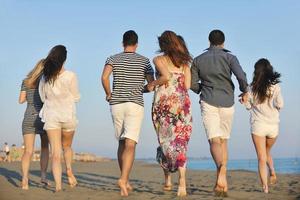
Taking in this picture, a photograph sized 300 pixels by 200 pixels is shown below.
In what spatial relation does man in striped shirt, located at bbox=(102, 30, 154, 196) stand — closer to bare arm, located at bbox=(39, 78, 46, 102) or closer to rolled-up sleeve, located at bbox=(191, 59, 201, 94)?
rolled-up sleeve, located at bbox=(191, 59, 201, 94)

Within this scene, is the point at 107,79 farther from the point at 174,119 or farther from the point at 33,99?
the point at 33,99

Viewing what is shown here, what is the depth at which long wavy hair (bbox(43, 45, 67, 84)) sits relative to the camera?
267 inches

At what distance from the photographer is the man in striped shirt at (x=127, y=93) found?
6.33 m

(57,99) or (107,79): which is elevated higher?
(107,79)

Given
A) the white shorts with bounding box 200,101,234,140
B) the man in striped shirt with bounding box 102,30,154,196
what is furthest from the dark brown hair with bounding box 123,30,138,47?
the white shorts with bounding box 200,101,234,140

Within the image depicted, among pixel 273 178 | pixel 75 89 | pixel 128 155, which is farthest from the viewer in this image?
pixel 273 178

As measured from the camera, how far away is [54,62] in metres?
6.77

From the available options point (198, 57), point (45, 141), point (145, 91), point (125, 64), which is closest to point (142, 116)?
point (145, 91)

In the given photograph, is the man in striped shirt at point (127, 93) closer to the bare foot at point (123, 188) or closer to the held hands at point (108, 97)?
the held hands at point (108, 97)


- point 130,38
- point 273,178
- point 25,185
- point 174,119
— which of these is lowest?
point 25,185

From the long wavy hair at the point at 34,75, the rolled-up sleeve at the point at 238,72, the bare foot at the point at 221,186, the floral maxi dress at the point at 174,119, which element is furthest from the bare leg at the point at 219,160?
the long wavy hair at the point at 34,75

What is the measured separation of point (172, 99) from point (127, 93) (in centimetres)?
66

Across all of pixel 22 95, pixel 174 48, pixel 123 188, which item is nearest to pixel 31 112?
pixel 22 95

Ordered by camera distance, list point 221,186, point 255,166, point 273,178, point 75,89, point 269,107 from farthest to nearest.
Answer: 1. point 255,166
2. point 273,178
3. point 269,107
4. point 75,89
5. point 221,186
